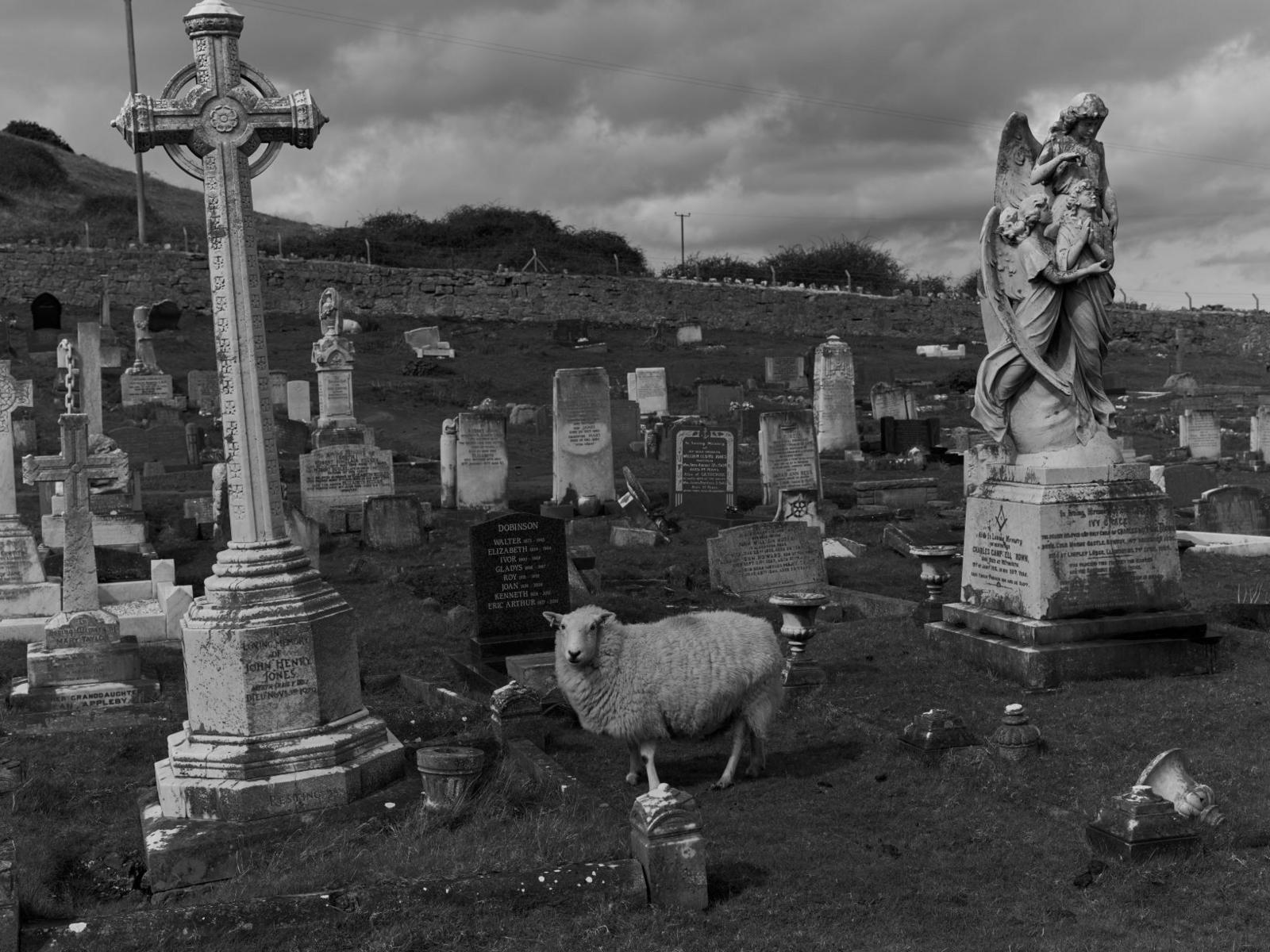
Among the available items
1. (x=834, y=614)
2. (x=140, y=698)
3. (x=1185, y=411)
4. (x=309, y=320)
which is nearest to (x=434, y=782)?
(x=140, y=698)

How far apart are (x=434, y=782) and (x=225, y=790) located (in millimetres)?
1049

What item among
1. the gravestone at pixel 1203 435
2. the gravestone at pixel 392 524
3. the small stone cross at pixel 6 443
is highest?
the small stone cross at pixel 6 443

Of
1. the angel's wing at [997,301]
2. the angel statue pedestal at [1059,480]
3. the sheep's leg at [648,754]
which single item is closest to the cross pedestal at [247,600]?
the sheep's leg at [648,754]

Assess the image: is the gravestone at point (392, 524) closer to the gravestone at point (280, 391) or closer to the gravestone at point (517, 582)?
the gravestone at point (517, 582)

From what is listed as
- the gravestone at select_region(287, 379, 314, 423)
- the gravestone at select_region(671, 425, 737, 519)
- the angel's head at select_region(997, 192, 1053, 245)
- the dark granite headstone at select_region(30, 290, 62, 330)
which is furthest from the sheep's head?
the dark granite headstone at select_region(30, 290, 62, 330)

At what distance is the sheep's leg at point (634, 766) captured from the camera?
299 inches

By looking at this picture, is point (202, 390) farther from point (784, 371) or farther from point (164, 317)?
point (784, 371)

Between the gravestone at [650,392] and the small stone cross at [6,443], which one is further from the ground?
the gravestone at [650,392]

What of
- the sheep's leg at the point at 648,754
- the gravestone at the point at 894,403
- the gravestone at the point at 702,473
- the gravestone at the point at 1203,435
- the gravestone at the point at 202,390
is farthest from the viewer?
the gravestone at the point at 202,390

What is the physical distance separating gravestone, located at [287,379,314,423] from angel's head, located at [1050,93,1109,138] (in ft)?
69.7

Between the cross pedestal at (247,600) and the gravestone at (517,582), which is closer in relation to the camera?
the cross pedestal at (247,600)

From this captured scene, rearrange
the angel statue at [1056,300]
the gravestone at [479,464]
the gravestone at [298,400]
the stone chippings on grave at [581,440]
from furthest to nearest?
the gravestone at [298,400]
the gravestone at [479,464]
the stone chippings on grave at [581,440]
the angel statue at [1056,300]

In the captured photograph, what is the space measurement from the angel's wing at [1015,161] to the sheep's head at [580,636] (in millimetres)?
5547

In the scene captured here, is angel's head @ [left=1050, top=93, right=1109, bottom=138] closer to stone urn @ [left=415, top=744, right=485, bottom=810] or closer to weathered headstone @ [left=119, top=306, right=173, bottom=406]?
stone urn @ [left=415, top=744, right=485, bottom=810]
